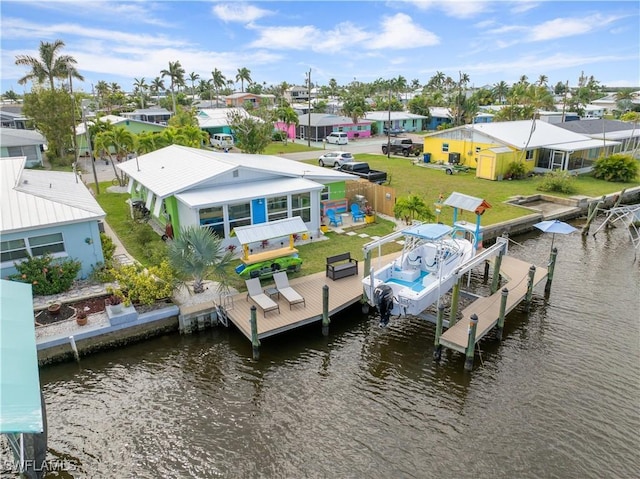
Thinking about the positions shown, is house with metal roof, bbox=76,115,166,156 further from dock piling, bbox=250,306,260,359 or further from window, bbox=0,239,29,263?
dock piling, bbox=250,306,260,359

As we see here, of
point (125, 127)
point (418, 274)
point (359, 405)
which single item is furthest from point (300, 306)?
point (125, 127)

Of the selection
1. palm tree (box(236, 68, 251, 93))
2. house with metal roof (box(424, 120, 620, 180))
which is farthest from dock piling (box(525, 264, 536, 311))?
palm tree (box(236, 68, 251, 93))

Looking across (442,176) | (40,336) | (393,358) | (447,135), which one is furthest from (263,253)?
(447,135)

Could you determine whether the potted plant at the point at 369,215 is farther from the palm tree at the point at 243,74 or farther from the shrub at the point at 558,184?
the palm tree at the point at 243,74

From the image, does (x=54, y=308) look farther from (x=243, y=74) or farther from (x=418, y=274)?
(x=243, y=74)

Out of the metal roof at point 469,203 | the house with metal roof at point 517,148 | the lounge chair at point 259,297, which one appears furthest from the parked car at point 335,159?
the lounge chair at point 259,297

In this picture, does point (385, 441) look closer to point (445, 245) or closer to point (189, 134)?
point (445, 245)
